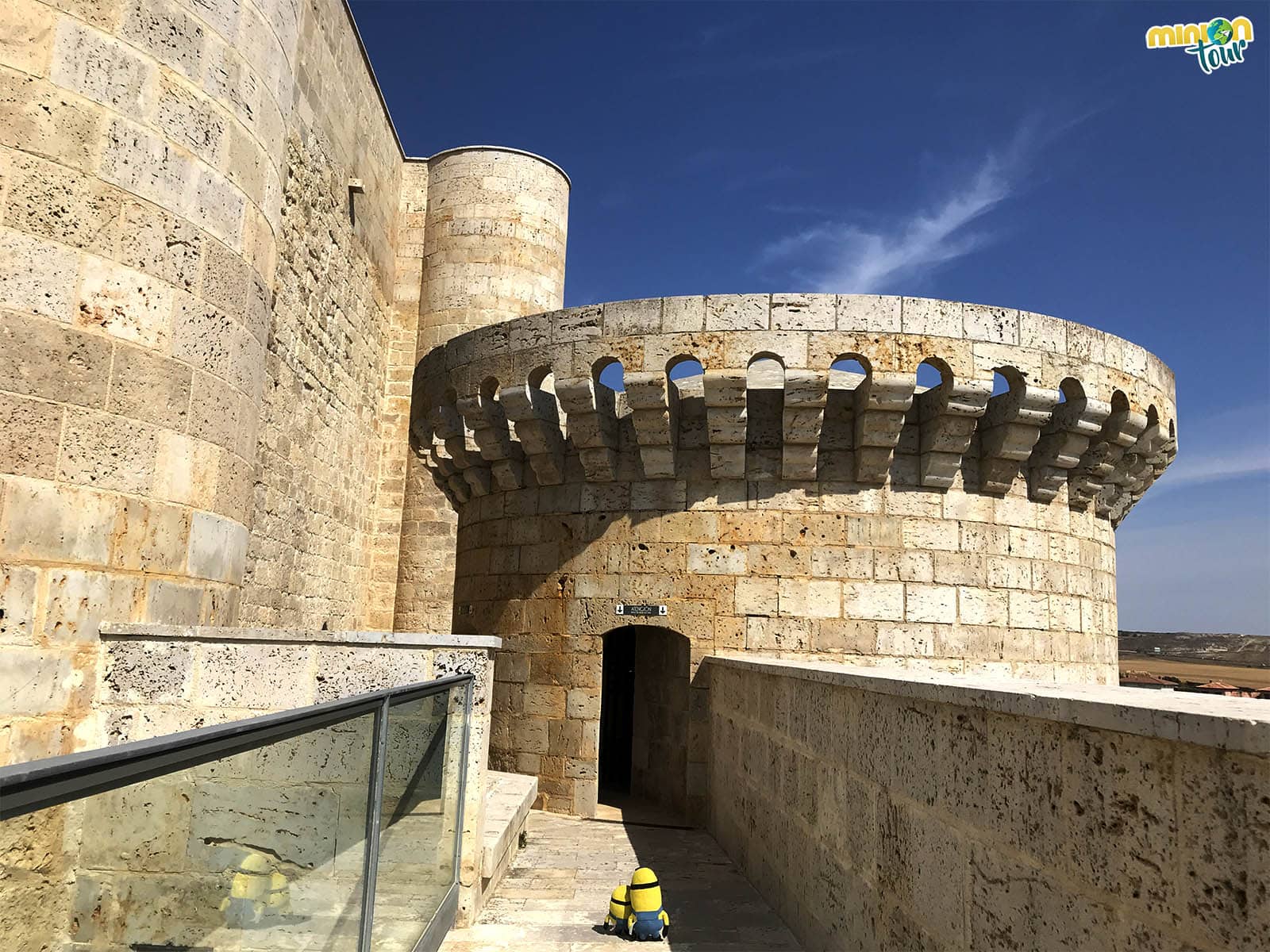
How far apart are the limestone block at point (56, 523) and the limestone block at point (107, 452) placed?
85mm

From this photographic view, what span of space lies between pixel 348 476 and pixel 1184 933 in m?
12.9

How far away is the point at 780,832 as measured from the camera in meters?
5.59

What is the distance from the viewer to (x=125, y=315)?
466 cm

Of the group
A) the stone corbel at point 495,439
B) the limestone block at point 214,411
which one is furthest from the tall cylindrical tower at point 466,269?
the limestone block at point 214,411

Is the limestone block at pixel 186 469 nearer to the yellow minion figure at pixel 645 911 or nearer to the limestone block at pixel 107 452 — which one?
the limestone block at pixel 107 452

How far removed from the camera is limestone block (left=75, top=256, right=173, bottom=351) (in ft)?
14.9

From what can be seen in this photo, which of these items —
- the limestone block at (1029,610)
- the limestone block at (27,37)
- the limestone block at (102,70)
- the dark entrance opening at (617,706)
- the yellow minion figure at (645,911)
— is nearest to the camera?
the limestone block at (27,37)

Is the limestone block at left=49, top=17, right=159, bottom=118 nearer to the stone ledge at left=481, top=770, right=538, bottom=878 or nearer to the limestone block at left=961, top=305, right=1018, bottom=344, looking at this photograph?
the stone ledge at left=481, top=770, right=538, bottom=878

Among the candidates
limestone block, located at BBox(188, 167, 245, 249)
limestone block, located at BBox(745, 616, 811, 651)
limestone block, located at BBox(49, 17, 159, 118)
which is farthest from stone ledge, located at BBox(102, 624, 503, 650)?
limestone block, located at BBox(745, 616, 811, 651)

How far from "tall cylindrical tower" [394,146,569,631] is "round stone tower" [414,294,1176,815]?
5868 mm

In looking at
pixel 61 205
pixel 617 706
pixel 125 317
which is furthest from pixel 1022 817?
pixel 617 706

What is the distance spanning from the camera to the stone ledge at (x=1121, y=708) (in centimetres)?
184

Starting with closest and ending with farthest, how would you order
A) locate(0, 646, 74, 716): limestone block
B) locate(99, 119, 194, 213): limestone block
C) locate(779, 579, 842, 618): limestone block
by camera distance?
1. locate(0, 646, 74, 716): limestone block
2. locate(99, 119, 194, 213): limestone block
3. locate(779, 579, 842, 618): limestone block

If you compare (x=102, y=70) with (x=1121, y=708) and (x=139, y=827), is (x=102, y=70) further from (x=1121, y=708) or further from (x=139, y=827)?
(x=1121, y=708)
